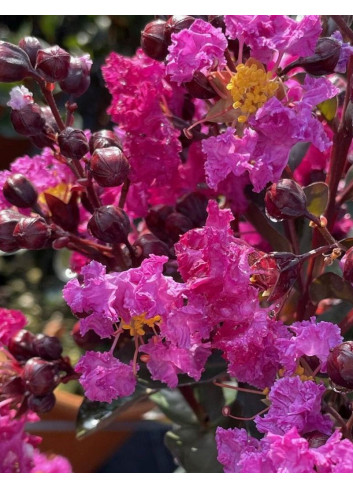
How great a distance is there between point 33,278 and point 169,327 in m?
1.01

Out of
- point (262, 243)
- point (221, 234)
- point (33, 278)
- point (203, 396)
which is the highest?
point (221, 234)

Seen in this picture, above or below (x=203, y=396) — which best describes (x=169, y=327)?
above

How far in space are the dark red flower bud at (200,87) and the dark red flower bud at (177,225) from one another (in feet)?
0.33

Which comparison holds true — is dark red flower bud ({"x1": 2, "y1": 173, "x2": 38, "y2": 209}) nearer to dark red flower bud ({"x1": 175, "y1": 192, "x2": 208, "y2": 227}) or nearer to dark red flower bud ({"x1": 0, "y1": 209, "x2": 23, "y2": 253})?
dark red flower bud ({"x1": 0, "y1": 209, "x2": 23, "y2": 253})

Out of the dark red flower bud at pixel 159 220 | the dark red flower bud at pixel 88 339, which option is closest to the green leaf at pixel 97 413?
the dark red flower bud at pixel 88 339

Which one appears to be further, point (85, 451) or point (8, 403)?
point (85, 451)

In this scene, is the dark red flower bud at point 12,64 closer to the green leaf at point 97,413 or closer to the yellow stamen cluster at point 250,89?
the yellow stamen cluster at point 250,89

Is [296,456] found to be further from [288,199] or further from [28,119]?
[28,119]

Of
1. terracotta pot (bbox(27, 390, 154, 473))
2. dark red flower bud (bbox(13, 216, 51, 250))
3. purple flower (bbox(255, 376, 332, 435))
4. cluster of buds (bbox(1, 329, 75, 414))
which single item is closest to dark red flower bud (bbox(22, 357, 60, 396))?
cluster of buds (bbox(1, 329, 75, 414))

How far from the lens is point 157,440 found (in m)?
1.19
